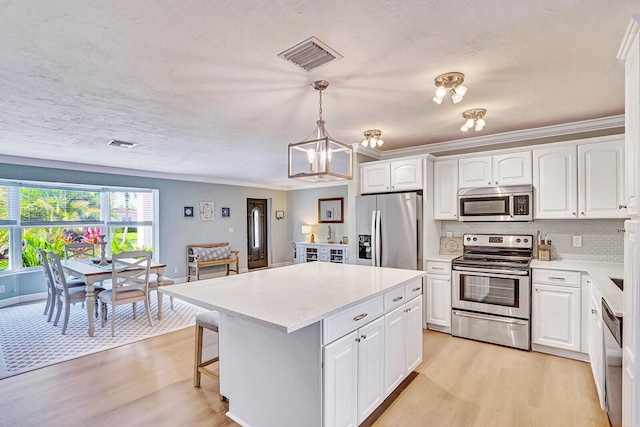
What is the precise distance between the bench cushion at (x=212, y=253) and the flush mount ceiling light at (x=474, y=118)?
5674 mm

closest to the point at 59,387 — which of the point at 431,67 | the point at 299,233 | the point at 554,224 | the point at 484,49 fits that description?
the point at 431,67

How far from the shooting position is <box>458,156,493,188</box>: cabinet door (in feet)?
12.0

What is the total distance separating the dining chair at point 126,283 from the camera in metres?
3.77

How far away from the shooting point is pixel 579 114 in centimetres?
310

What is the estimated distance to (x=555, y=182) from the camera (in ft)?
10.8

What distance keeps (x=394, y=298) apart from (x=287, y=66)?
178 centimetres

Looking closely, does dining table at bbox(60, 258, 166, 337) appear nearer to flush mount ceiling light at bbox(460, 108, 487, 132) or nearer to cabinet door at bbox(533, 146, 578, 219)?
flush mount ceiling light at bbox(460, 108, 487, 132)

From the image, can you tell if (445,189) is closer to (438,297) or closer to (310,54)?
(438,297)

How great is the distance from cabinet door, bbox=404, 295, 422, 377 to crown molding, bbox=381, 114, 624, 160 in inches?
90.0

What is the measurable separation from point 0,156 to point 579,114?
722 cm

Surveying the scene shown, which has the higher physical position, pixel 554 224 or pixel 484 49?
pixel 484 49

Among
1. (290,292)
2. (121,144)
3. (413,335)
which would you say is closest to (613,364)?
(413,335)

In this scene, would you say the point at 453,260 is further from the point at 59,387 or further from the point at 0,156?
the point at 0,156

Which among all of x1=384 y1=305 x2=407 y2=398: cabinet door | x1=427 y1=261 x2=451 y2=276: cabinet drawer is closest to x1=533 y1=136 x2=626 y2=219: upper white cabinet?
x1=427 y1=261 x2=451 y2=276: cabinet drawer
